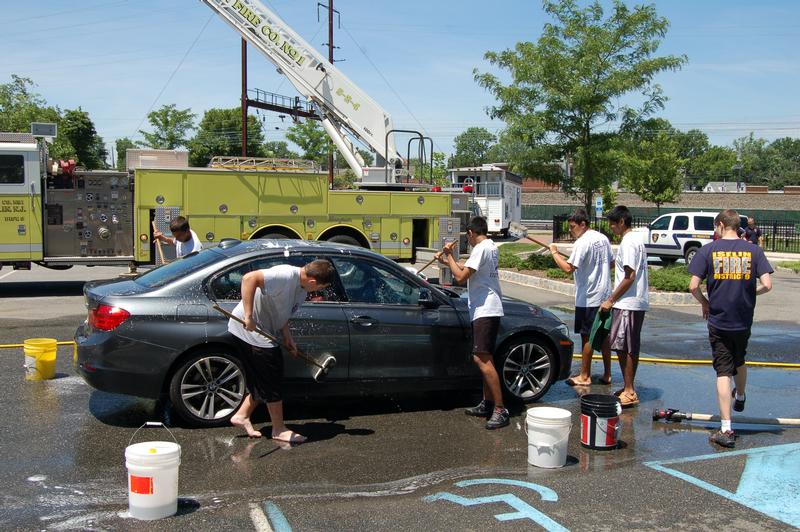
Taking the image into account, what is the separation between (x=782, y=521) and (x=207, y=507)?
3497 millimetres

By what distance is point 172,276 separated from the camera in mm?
6469

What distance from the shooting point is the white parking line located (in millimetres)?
4426

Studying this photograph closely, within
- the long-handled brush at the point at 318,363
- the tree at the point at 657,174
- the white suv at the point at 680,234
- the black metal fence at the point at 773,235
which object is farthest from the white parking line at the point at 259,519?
the tree at the point at 657,174

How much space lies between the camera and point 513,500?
16.3ft

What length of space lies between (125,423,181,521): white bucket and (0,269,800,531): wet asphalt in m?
0.09

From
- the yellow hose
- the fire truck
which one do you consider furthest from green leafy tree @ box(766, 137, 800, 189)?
the yellow hose

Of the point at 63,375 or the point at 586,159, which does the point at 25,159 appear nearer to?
the point at 63,375

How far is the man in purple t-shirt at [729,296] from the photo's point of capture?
6.23 m

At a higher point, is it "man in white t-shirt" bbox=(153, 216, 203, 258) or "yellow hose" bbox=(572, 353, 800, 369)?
"man in white t-shirt" bbox=(153, 216, 203, 258)

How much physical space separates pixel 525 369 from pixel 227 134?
7700 centimetres

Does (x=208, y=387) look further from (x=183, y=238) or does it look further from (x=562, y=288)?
(x=562, y=288)

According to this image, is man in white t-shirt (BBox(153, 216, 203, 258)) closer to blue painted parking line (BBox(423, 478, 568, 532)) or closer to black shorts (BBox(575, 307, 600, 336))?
black shorts (BBox(575, 307, 600, 336))

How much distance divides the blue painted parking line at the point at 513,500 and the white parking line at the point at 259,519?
104 centimetres

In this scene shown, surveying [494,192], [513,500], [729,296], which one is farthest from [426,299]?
[494,192]
